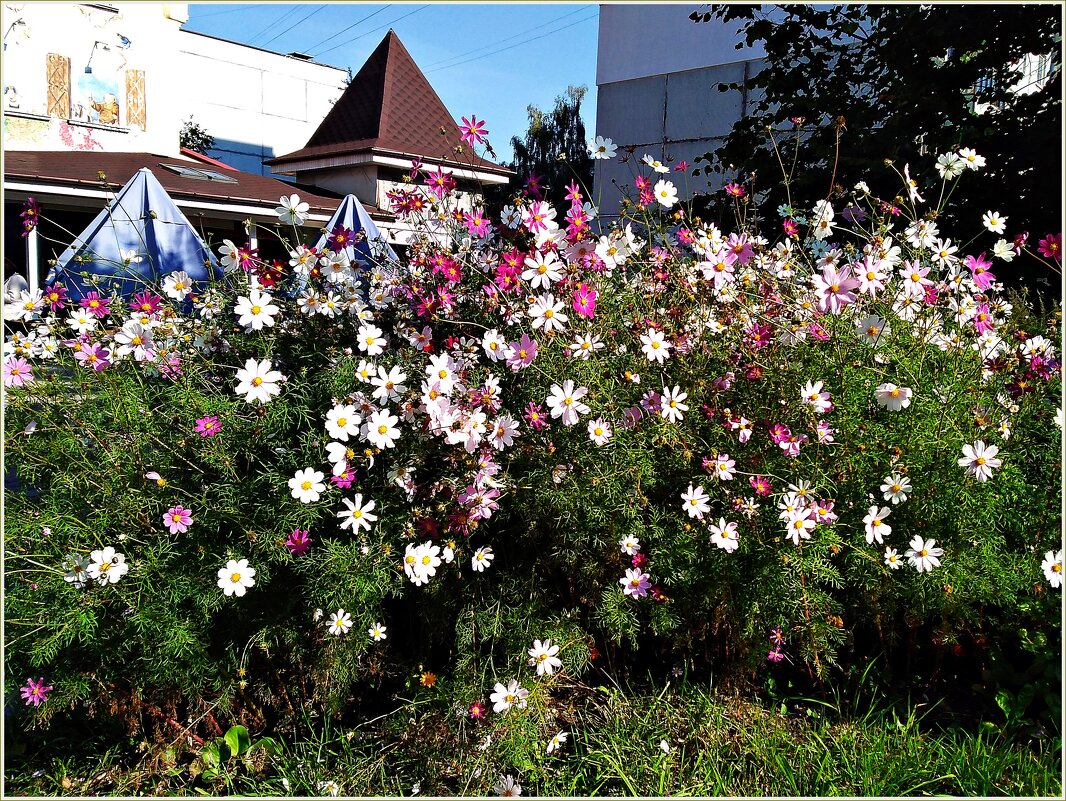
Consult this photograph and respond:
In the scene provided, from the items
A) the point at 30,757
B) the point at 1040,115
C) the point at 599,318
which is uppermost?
the point at 1040,115

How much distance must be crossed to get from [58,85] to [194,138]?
915 cm

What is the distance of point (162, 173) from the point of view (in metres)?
10.8

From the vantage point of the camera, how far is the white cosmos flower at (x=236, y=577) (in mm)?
2275

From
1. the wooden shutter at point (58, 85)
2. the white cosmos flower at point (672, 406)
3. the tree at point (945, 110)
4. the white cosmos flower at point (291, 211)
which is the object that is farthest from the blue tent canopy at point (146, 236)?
the wooden shutter at point (58, 85)

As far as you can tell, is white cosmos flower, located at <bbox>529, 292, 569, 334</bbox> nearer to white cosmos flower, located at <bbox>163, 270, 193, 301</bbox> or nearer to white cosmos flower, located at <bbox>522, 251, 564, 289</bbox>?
white cosmos flower, located at <bbox>522, 251, 564, 289</bbox>

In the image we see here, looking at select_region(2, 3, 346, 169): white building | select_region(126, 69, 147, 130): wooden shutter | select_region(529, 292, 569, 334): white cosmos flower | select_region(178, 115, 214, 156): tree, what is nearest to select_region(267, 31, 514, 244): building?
select_region(2, 3, 346, 169): white building

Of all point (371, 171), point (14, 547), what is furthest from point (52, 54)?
point (14, 547)

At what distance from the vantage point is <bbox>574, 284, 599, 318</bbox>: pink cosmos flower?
7.98 ft

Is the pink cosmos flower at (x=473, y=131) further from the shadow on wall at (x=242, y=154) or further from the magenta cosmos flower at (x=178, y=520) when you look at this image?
the shadow on wall at (x=242, y=154)

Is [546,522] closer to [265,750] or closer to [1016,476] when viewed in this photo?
[265,750]

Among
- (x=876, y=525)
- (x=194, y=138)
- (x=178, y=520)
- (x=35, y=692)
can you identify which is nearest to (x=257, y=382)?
(x=178, y=520)

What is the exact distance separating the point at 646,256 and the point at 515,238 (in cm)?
54

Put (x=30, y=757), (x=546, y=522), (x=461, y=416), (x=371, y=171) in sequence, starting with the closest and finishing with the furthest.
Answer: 1. (x=461, y=416)
2. (x=546, y=522)
3. (x=30, y=757)
4. (x=371, y=171)

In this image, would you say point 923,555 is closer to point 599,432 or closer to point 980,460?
point 980,460
